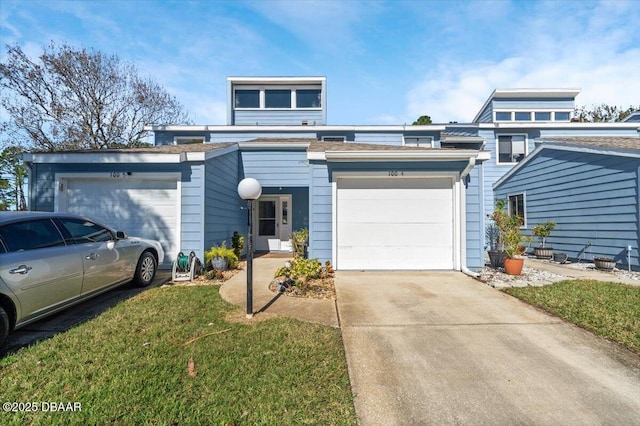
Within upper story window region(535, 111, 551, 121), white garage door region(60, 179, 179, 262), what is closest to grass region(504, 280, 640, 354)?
A: white garage door region(60, 179, 179, 262)

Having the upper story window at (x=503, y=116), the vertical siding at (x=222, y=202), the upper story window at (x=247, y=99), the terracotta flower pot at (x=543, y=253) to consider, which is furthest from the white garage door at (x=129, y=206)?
the upper story window at (x=503, y=116)

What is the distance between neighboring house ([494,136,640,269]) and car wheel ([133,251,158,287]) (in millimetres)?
11126

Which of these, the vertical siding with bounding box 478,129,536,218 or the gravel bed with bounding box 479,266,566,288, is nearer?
the gravel bed with bounding box 479,266,566,288

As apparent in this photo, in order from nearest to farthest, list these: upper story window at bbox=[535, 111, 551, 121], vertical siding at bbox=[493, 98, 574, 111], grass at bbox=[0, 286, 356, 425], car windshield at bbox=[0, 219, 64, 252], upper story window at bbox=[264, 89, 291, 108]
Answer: grass at bbox=[0, 286, 356, 425] < car windshield at bbox=[0, 219, 64, 252] < upper story window at bbox=[264, 89, 291, 108] < vertical siding at bbox=[493, 98, 574, 111] < upper story window at bbox=[535, 111, 551, 121]

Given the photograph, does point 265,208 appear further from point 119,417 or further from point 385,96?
point 119,417

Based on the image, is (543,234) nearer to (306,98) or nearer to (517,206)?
(517,206)

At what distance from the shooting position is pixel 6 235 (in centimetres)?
322

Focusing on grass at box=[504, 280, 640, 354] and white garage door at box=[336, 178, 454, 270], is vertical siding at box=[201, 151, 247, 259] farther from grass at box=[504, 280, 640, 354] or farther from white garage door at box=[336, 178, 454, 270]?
grass at box=[504, 280, 640, 354]

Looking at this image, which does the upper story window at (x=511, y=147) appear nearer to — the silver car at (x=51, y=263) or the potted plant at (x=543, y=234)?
the potted plant at (x=543, y=234)

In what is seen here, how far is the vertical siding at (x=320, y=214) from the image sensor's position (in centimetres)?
696

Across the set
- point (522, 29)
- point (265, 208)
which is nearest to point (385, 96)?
point (522, 29)

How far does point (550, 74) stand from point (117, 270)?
21.4m

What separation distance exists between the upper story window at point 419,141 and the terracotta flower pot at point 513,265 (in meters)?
7.07

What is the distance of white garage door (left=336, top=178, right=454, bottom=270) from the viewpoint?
700cm
